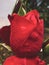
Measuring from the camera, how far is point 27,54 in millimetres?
336

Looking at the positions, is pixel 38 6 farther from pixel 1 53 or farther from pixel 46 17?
pixel 1 53

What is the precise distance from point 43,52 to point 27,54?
6 cm

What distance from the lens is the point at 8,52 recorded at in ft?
1.28

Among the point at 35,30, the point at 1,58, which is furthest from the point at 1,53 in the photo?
the point at 35,30

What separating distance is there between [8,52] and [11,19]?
3.6 inches

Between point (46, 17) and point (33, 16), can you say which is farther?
point (46, 17)

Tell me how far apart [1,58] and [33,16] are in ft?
0.38

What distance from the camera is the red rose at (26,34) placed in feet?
1.03

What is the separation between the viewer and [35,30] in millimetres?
324

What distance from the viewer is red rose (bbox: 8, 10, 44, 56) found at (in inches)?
12.4

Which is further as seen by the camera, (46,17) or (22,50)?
(46,17)

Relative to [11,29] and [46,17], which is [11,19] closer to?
[11,29]

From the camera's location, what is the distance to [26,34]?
31cm

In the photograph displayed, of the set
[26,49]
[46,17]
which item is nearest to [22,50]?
[26,49]
